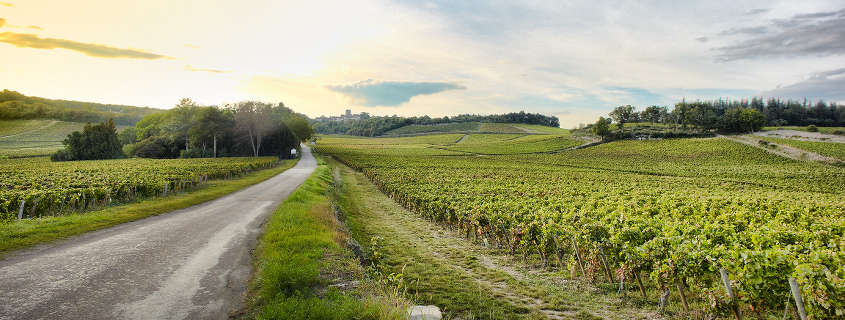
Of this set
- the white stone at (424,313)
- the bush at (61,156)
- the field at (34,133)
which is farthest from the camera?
the field at (34,133)

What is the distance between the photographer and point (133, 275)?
30.1 feet

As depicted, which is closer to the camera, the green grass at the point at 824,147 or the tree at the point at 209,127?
the green grass at the point at 824,147

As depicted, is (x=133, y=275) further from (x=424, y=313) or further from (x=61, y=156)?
(x=61, y=156)

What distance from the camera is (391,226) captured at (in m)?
21.2

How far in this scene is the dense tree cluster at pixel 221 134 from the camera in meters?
77.9

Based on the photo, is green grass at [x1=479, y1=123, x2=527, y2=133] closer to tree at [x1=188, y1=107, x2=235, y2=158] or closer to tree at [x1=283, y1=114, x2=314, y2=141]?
tree at [x1=283, y1=114, x2=314, y2=141]

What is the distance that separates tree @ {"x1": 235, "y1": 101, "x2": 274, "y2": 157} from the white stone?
8183cm

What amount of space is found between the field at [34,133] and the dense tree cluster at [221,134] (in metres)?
57.6

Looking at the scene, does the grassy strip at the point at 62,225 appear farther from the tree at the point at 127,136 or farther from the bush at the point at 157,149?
the tree at the point at 127,136

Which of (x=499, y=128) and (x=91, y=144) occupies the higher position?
(x=499, y=128)

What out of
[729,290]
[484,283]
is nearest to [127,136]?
[484,283]

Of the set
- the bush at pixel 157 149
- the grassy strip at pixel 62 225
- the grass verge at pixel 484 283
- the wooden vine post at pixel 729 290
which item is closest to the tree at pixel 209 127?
the bush at pixel 157 149

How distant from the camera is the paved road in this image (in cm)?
724

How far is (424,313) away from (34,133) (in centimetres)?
19831
